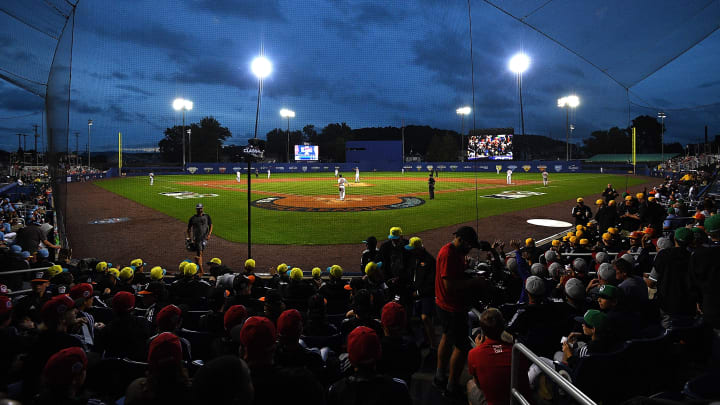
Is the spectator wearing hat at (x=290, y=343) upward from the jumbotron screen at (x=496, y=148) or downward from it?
downward

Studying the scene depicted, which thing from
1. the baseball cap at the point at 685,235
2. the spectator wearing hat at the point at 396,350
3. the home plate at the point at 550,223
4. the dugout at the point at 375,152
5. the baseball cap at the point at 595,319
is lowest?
the home plate at the point at 550,223

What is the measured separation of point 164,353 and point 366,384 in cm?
133

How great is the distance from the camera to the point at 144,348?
3615mm

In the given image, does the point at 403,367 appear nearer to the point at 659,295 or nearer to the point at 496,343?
the point at 496,343

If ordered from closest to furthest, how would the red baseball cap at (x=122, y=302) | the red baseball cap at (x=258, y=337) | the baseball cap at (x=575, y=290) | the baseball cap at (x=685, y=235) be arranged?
the red baseball cap at (x=258, y=337), the red baseball cap at (x=122, y=302), the baseball cap at (x=575, y=290), the baseball cap at (x=685, y=235)

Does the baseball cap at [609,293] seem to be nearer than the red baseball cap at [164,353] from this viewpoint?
No

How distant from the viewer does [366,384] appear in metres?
2.53

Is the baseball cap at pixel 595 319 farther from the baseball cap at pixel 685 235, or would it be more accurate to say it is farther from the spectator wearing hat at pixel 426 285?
the baseball cap at pixel 685 235

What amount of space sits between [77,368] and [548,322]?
4474 mm

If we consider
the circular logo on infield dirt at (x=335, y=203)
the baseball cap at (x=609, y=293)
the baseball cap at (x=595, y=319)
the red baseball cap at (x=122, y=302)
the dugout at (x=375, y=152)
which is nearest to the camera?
the baseball cap at (x=595, y=319)

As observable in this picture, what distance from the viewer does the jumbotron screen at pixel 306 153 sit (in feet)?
242

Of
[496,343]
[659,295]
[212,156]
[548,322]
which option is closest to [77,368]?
[496,343]

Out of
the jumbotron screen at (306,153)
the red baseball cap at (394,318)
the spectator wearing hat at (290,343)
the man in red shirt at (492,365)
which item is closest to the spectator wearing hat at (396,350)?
the red baseball cap at (394,318)

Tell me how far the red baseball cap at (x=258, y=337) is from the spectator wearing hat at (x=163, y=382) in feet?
1.40
